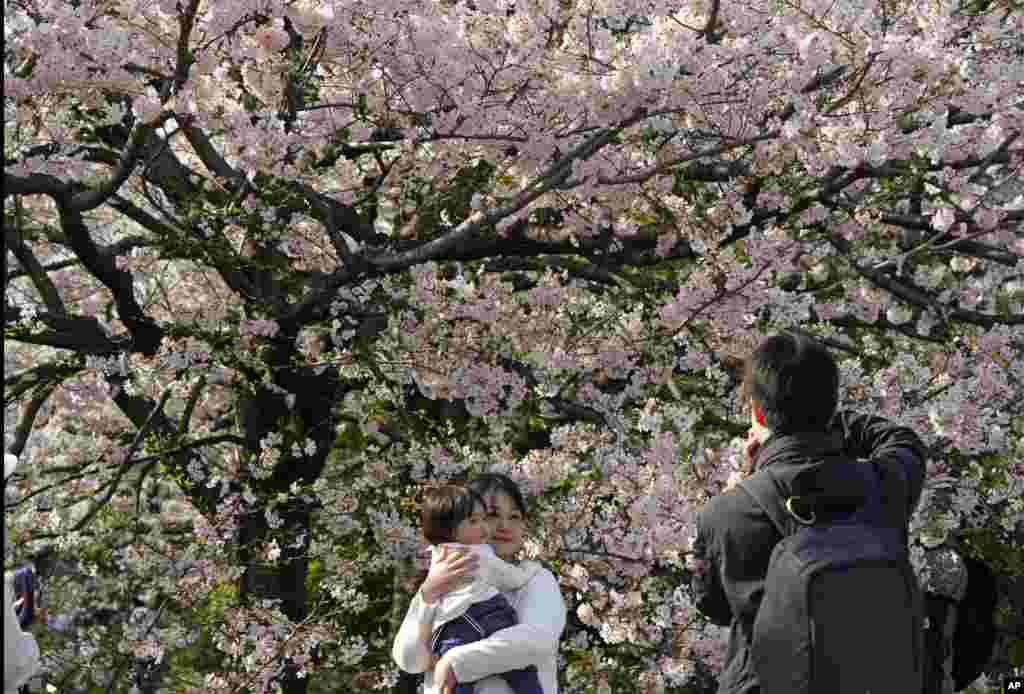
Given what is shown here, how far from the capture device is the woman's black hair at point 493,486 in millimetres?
3709

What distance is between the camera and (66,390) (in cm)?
773

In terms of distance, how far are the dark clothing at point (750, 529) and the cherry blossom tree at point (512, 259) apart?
6.24ft

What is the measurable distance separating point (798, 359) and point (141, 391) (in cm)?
471

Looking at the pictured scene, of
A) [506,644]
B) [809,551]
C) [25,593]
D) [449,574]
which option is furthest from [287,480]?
[809,551]

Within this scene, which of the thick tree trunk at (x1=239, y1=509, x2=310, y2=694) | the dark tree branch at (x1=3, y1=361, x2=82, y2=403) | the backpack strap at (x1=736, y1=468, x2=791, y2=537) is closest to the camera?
the backpack strap at (x1=736, y1=468, x2=791, y2=537)

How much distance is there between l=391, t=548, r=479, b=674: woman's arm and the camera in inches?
136

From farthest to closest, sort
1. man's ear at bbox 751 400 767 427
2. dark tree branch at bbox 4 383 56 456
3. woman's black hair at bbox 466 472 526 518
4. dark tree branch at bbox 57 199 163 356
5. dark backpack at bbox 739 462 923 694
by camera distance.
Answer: dark tree branch at bbox 4 383 56 456
dark tree branch at bbox 57 199 163 356
woman's black hair at bbox 466 472 526 518
man's ear at bbox 751 400 767 427
dark backpack at bbox 739 462 923 694

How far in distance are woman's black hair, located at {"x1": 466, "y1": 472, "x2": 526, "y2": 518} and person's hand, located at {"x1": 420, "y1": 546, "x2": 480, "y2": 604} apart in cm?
26

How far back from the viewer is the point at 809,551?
2693 millimetres

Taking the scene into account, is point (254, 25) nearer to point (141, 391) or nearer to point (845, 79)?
point (845, 79)

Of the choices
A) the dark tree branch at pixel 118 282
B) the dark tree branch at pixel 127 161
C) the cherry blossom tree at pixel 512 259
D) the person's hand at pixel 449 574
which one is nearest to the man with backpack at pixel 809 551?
the person's hand at pixel 449 574

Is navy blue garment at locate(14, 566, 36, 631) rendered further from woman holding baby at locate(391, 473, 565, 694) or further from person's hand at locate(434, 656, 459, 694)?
person's hand at locate(434, 656, 459, 694)

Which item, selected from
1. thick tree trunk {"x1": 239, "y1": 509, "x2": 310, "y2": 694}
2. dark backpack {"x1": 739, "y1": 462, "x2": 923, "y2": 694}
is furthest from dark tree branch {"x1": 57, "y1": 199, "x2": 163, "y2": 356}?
dark backpack {"x1": 739, "y1": 462, "x2": 923, "y2": 694}

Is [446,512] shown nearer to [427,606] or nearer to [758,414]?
[427,606]
